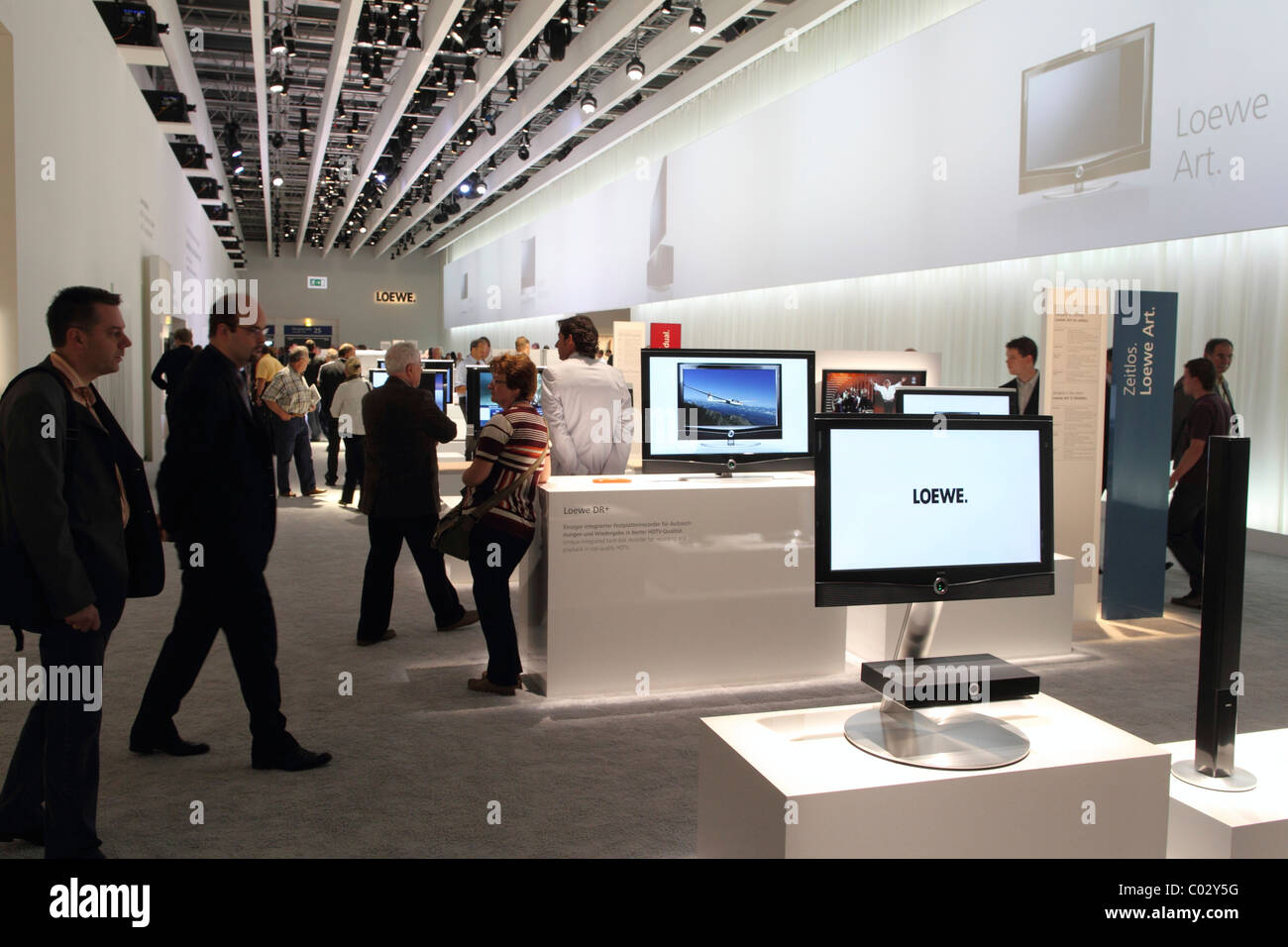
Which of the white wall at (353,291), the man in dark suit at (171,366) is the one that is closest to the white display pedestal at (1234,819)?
the man in dark suit at (171,366)

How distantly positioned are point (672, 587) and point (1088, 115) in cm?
595

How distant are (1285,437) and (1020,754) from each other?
699 cm

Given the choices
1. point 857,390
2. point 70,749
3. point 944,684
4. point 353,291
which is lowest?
point 70,749

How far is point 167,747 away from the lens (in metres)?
3.69

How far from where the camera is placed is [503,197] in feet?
81.3

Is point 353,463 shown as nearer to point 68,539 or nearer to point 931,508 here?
point 68,539

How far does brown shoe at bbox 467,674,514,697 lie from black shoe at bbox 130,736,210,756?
1165 millimetres

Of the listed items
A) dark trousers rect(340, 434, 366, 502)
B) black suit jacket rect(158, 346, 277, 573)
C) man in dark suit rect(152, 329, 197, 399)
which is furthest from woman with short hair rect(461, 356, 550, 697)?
dark trousers rect(340, 434, 366, 502)

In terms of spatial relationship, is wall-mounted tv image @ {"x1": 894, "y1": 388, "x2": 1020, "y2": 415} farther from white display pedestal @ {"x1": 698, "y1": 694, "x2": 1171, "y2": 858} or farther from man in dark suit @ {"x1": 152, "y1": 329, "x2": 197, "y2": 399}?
man in dark suit @ {"x1": 152, "y1": 329, "x2": 197, "y2": 399}

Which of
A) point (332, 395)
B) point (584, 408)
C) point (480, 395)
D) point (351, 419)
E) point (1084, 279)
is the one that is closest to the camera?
point (584, 408)

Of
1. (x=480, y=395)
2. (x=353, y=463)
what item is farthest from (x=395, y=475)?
(x=353, y=463)

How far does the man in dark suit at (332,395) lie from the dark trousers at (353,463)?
4.47 feet

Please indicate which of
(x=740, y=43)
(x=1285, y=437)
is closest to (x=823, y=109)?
(x=740, y=43)
